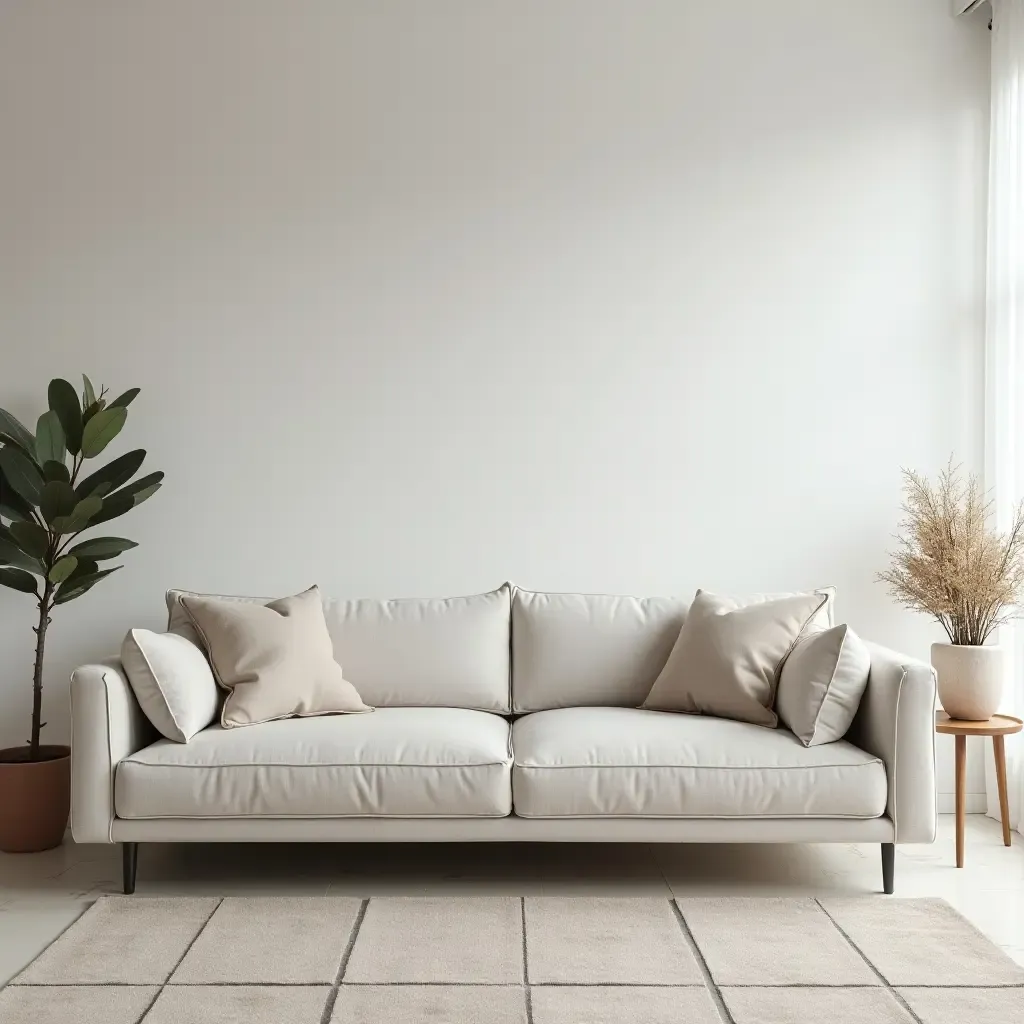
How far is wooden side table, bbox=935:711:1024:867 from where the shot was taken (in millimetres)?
3432

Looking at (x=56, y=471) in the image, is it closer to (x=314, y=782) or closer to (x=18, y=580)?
(x=18, y=580)

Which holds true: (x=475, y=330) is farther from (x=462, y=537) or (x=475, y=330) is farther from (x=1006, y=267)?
(x=1006, y=267)

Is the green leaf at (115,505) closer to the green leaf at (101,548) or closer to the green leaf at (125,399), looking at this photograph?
the green leaf at (101,548)

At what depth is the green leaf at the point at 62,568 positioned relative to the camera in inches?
141

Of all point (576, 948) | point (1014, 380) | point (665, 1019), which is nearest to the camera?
point (665, 1019)

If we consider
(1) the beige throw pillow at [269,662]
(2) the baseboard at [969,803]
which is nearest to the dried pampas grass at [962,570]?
(2) the baseboard at [969,803]

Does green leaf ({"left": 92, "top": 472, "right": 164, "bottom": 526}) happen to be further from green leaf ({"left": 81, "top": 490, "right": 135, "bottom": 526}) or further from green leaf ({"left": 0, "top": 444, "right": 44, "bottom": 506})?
green leaf ({"left": 0, "top": 444, "right": 44, "bottom": 506})

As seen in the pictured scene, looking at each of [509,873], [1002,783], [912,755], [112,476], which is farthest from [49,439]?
[1002,783]

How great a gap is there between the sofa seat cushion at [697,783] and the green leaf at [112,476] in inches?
67.7

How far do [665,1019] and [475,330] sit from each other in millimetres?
2573

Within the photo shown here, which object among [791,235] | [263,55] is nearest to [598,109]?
→ [791,235]

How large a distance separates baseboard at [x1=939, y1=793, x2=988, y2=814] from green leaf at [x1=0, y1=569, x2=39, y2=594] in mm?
3360

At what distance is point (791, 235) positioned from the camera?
4133mm

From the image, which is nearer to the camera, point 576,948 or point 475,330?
point 576,948
